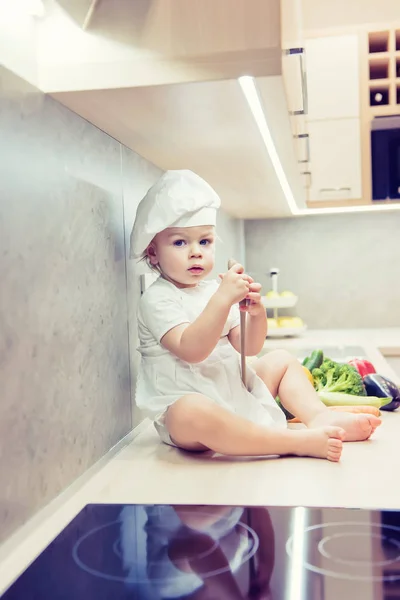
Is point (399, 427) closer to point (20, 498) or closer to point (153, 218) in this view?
point (153, 218)

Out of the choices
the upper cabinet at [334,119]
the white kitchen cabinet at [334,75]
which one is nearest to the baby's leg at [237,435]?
the upper cabinet at [334,119]

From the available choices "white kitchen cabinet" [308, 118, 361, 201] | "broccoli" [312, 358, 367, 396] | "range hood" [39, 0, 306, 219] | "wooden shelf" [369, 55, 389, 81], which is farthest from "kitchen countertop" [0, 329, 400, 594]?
"wooden shelf" [369, 55, 389, 81]

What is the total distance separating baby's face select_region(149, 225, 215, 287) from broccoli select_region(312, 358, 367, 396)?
46 centimetres

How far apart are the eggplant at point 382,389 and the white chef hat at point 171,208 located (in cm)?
56

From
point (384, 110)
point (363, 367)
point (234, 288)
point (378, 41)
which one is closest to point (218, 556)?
point (234, 288)

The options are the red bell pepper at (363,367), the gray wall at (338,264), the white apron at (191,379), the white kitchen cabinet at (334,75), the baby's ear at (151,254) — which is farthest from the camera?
the gray wall at (338,264)

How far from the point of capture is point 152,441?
43.6 inches

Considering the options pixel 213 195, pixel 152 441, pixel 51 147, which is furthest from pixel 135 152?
pixel 152 441

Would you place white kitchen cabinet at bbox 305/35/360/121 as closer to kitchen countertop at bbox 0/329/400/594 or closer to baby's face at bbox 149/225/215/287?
baby's face at bbox 149/225/215/287

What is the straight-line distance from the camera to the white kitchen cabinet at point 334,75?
2482mm

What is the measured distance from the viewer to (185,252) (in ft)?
3.60

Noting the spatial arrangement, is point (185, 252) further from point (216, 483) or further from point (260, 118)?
point (216, 483)

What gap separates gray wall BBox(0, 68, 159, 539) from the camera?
0.71 meters

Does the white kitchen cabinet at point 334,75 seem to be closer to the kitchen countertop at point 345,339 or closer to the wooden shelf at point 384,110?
the wooden shelf at point 384,110
